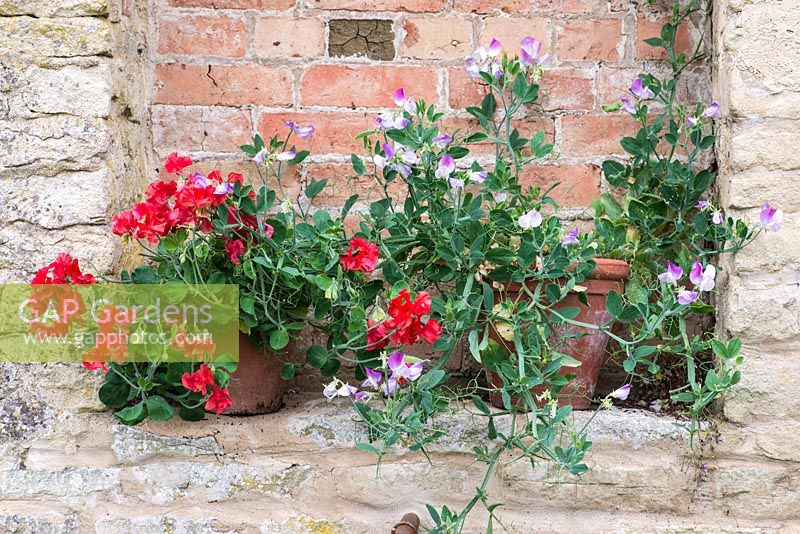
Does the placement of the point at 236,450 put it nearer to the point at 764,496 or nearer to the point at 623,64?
the point at 764,496

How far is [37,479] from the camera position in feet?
5.62

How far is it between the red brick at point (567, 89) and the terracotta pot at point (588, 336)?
0.46m

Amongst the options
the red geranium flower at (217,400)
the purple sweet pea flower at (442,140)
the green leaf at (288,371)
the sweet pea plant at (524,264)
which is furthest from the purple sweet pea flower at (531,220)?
the red geranium flower at (217,400)

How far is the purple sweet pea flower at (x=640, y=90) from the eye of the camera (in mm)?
1897

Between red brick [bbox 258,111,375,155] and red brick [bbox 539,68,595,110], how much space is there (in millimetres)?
428

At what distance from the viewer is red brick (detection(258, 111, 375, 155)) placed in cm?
202

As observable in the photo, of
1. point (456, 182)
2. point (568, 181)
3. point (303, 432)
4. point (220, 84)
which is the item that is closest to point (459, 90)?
point (568, 181)

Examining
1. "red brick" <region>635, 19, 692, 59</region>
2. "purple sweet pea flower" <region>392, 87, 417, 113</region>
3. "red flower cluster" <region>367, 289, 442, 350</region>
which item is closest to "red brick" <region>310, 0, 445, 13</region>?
"purple sweet pea flower" <region>392, 87, 417, 113</region>

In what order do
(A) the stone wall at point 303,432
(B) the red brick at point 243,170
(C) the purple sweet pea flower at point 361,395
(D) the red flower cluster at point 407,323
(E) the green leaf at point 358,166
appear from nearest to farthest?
(D) the red flower cluster at point 407,323, (C) the purple sweet pea flower at point 361,395, (A) the stone wall at point 303,432, (E) the green leaf at point 358,166, (B) the red brick at point 243,170

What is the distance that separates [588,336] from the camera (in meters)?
1.75

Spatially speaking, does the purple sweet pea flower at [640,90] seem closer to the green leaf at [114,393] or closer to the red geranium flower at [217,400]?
the red geranium flower at [217,400]

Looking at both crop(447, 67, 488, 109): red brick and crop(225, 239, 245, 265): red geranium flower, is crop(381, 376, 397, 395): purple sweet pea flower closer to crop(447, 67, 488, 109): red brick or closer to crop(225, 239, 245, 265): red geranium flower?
crop(225, 239, 245, 265): red geranium flower

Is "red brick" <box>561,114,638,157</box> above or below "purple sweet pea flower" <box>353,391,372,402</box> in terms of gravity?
above

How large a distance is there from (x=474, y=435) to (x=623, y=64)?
0.97m
